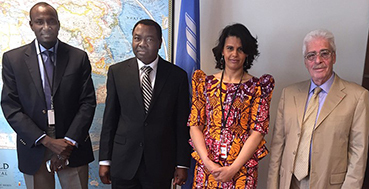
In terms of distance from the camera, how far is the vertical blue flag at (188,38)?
2439 millimetres

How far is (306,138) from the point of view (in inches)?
69.8

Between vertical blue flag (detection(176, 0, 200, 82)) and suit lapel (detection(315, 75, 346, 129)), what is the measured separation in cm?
110

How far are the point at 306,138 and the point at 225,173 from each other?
1.83ft

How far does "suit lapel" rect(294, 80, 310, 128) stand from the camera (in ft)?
5.90

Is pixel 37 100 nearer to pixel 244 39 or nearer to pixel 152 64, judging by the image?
pixel 152 64

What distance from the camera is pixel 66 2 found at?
2623mm

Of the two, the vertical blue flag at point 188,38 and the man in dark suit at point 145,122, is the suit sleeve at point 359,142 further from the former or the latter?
the vertical blue flag at point 188,38

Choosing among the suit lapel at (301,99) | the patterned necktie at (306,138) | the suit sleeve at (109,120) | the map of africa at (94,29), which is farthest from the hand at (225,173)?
the map of africa at (94,29)

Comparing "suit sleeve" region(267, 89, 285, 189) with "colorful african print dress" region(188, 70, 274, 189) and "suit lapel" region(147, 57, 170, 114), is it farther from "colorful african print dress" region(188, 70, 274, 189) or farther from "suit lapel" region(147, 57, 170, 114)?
"suit lapel" region(147, 57, 170, 114)

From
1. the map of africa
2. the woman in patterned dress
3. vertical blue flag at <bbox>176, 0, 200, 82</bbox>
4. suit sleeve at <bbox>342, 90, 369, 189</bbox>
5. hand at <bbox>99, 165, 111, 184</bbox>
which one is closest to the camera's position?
suit sleeve at <bbox>342, 90, 369, 189</bbox>

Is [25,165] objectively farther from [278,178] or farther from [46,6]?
[278,178]

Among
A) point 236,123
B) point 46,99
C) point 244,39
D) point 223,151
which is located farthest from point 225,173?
point 46,99

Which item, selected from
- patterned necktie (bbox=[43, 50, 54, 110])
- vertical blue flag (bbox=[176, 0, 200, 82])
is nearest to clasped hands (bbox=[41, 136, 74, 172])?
patterned necktie (bbox=[43, 50, 54, 110])

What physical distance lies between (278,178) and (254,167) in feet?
0.79
